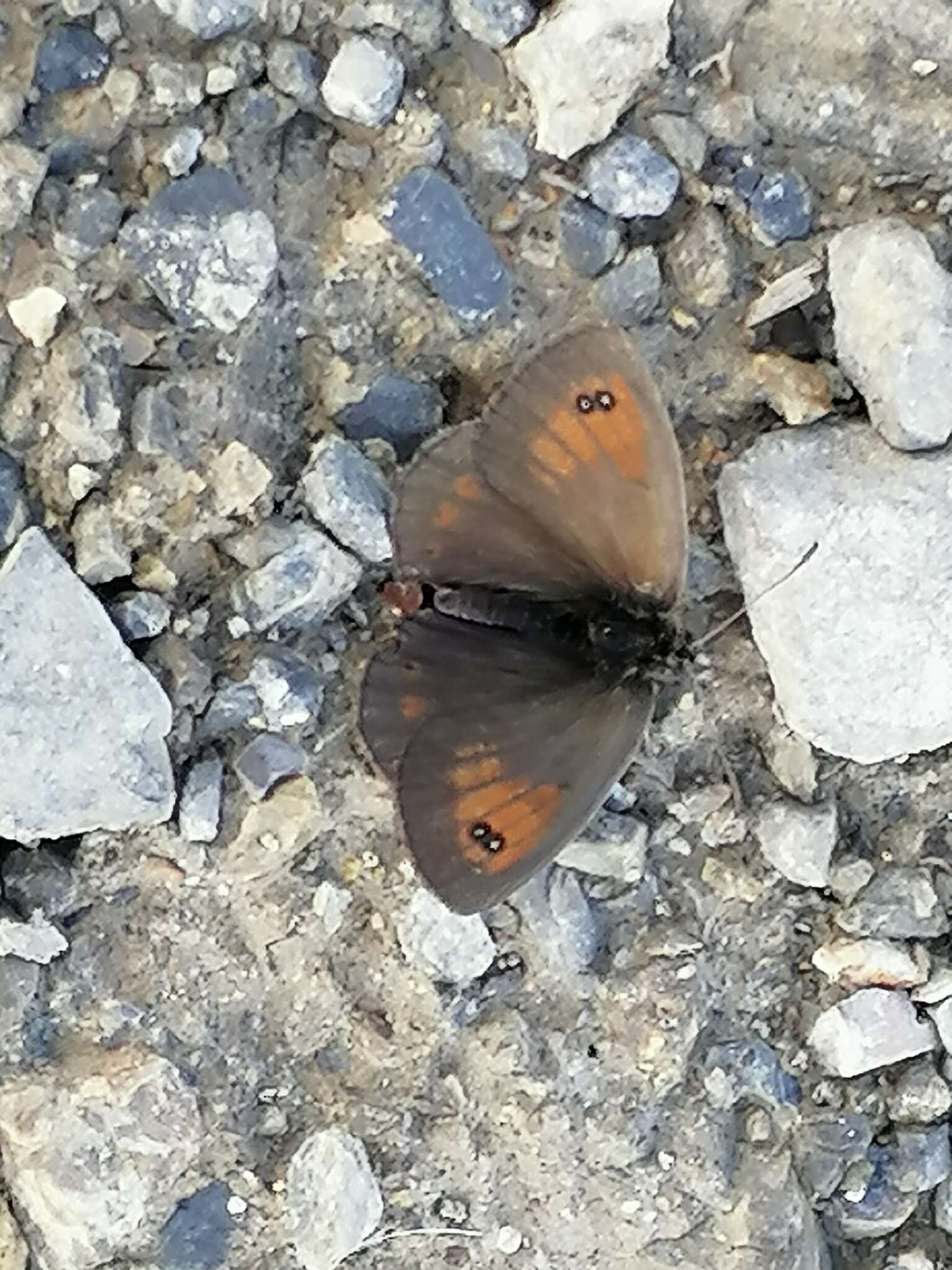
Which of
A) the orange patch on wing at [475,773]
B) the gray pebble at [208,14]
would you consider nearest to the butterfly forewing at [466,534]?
the orange patch on wing at [475,773]

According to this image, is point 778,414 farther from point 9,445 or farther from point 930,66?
point 9,445

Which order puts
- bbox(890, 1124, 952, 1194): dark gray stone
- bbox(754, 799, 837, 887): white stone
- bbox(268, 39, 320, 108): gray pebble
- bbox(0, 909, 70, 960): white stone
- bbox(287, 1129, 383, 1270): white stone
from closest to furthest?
bbox(268, 39, 320, 108): gray pebble
bbox(0, 909, 70, 960): white stone
bbox(287, 1129, 383, 1270): white stone
bbox(754, 799, 837, 887): white stone
bbox(890, 1124, 952, 1194): dark gray stone

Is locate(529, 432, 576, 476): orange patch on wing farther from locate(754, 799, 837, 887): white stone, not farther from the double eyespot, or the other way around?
locate(754, 799, 837, 887): white stone

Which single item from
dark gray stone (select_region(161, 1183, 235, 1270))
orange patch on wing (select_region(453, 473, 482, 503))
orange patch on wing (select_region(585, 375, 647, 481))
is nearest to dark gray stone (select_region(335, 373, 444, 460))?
orange patch on wing (select_region(453, 473, 482, 503))

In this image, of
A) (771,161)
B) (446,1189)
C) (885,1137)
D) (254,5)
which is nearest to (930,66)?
(771,161)

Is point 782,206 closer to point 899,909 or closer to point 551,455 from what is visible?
point 551,455

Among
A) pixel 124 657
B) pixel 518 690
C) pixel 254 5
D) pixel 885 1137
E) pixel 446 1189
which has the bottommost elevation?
pixel 885 1137
